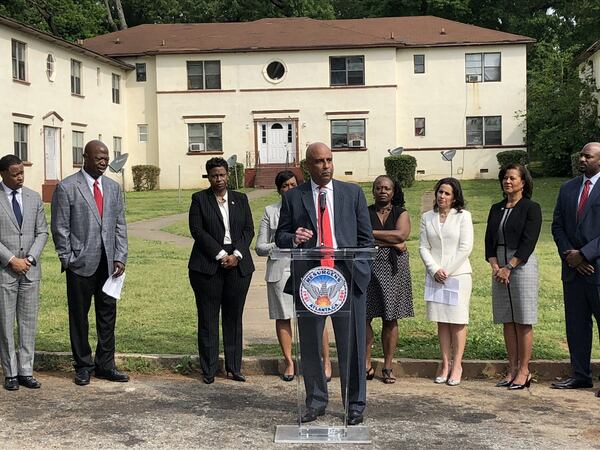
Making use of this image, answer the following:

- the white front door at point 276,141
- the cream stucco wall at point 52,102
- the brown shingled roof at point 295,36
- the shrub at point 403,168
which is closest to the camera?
the cream stucco wall at point 52,102

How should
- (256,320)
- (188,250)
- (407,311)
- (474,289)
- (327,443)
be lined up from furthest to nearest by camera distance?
(188,250)
(474,289)
(256,320)
(407,311)
(327,443)

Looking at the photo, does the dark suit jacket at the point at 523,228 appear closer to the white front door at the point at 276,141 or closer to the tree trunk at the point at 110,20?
the white front door at the point at 276,141

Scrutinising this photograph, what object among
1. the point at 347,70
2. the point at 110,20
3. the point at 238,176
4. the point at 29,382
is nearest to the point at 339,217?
the point at 29,382

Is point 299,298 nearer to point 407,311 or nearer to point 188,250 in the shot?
point 407,311

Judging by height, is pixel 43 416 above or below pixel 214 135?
below

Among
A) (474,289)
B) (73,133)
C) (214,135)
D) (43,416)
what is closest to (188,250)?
(474,289)

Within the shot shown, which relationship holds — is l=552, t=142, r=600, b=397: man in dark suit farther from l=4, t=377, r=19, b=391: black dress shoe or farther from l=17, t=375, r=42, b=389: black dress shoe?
l=4, t=377, r=19, b=391: black dress shoe

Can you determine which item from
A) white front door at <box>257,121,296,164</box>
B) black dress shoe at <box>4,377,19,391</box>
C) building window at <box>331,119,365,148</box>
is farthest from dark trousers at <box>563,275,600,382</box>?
white front door at <box>257,121,296,164</box>

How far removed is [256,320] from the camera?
10984mm

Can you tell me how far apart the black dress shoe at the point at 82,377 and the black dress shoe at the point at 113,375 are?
17 cm

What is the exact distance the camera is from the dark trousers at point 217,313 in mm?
8086

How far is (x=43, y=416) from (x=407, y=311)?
3338 mm

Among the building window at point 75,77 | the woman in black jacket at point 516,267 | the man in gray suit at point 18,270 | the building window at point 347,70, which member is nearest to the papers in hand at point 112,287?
the man in gray suit at point 18,270

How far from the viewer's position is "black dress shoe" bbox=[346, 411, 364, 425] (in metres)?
6.52
